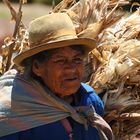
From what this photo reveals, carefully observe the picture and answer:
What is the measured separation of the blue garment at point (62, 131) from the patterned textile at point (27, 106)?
0.03 meters

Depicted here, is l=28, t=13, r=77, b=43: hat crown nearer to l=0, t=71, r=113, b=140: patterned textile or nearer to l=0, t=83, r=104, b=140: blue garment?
l=0, t=71, r=113, b=140: patterned textile

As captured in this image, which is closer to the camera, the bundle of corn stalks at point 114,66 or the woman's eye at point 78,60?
the woman's eye at point 78,60

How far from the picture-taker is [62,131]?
3465 mm

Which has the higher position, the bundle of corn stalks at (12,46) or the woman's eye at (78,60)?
the woman's eye at (78,60)

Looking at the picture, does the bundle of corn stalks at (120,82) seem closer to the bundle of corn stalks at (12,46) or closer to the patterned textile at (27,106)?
the bundle of corn stalks at (12,46)

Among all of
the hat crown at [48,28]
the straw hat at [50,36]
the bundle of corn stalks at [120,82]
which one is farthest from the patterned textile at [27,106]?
the bundle of corn stalks at [120,82]

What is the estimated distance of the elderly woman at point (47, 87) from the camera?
3.40 metres

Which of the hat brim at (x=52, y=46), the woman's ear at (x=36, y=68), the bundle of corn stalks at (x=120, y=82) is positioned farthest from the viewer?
the bundle of corn stalks at (x=120, y=82)

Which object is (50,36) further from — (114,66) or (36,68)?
(114,66)

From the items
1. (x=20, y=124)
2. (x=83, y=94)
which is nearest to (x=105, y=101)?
(x=83, y=94)

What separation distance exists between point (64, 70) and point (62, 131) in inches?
12.2

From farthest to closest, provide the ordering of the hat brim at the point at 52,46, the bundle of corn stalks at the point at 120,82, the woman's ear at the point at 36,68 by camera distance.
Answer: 1. the bundle of corn stalks at the point at 120,82
2. the woman's ear at the point at 36,68
3. the hat brim at the point at 52,46

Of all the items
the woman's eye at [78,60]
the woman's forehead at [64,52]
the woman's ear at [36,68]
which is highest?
the woman's forehead at [64,52]

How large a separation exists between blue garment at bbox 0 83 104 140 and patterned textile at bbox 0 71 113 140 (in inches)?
1.1
